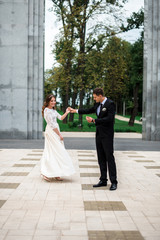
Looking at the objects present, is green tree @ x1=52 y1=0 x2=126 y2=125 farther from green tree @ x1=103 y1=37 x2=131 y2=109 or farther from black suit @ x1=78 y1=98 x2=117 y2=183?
black suit @ x1=78 y1=98 x2=117 y2=183

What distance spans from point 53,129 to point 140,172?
2.51 m

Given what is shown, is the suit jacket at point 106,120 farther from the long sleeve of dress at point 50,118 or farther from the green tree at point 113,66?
the green tree at point 113,66

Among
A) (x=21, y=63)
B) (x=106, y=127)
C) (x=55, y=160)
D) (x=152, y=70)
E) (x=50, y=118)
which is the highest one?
(x=21, y=63)

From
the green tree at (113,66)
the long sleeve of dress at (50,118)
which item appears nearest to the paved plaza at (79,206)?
the long sleeve of dress at (50,118)

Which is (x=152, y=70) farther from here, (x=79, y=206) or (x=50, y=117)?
(x=79, y=206)

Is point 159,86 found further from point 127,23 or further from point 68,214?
point 68,214

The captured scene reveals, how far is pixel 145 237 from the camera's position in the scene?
141 inches

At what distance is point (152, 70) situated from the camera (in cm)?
1633

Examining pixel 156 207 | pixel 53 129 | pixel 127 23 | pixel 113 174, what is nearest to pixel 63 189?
pixel 113 174

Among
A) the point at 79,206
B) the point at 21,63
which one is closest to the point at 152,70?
the point at 21,63

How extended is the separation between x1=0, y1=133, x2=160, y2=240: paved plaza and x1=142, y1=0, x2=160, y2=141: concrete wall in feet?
26.9

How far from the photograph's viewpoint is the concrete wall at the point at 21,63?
16.0 metres

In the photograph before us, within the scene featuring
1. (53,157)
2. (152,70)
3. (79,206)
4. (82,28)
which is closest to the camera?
(79,206)

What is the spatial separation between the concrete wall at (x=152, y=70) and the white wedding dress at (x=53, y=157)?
10.3 meters
